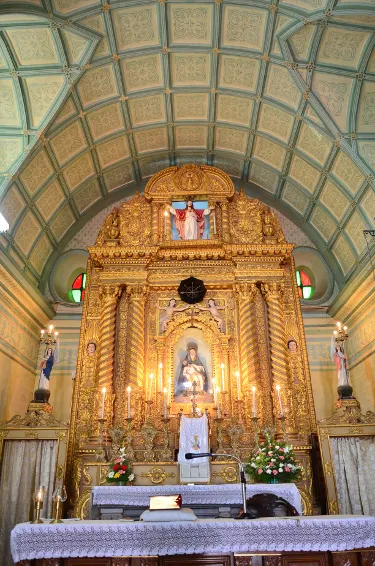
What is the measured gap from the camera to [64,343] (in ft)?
46.2

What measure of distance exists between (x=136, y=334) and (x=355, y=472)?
249 inches

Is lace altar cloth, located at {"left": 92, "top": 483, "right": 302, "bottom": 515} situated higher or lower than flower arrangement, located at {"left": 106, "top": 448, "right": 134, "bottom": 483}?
lower

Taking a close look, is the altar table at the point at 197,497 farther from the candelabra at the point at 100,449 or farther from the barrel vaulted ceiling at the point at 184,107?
the barrel vaulted ceiling at the point at 184,107

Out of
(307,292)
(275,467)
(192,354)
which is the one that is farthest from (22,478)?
(307,292)

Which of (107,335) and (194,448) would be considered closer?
(194,448)

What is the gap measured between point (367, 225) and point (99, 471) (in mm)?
8868

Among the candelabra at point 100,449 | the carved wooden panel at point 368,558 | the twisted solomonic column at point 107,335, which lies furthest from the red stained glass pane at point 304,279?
the carved wooden panel at point 368,558

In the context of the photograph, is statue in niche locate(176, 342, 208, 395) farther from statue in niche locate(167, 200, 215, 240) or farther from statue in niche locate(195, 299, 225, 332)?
statue in niche locate(167, 200, 215, 240)

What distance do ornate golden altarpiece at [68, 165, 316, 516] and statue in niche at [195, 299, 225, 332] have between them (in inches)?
2.6

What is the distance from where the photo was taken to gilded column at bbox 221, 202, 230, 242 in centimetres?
1386

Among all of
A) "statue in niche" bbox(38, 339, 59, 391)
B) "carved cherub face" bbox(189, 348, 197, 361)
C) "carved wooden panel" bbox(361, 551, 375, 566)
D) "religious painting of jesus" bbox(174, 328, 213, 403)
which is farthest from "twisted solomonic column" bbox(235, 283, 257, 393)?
"carved wooden panel" bbox(361, 551, 375, 566)

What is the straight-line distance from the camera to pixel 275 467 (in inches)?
338

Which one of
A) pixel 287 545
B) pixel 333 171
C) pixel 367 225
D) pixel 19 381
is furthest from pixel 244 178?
pixel 287 545

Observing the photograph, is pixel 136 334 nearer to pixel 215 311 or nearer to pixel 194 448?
pixel 215 311
